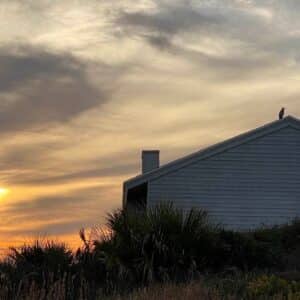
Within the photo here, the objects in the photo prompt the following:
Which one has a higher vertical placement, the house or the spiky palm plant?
the house

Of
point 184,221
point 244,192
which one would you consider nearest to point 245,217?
point 244,192

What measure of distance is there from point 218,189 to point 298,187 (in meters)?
3.41

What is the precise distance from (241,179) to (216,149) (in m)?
1.61

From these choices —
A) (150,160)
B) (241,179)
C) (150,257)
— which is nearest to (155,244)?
(150,257)

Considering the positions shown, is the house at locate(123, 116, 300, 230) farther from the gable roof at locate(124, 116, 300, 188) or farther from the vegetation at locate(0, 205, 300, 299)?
the vegetation at locate(0, 205, 300, 299)

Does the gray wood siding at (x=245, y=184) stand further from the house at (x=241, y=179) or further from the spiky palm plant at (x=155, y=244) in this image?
the spiky palm plant at (x=155, y=244)

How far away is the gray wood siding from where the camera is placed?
3053 cm

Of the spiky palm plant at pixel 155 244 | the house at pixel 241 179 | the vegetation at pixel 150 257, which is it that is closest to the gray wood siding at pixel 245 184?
the house at pixel 241 179

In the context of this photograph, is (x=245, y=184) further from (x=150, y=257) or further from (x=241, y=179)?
(x=150, y=257)

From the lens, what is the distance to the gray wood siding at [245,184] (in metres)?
30.5

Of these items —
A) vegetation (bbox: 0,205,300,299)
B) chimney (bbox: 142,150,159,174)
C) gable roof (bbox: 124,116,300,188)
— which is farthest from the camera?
chimney (bbox: 142,150,159,174)

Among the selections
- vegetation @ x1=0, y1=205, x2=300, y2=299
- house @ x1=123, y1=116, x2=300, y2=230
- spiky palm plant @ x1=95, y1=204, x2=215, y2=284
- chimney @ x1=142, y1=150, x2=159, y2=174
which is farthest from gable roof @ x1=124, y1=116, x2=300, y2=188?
spiky palm plant @ x1=95, y1=204, x2=215, y2=284

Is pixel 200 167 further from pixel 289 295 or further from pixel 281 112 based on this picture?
pixel 289 295

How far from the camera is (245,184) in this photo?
30812mm
